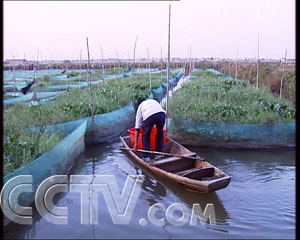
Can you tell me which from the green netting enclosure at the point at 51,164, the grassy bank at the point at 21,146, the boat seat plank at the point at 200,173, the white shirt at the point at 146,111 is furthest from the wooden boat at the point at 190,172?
the grassy bank at the point at 21,146

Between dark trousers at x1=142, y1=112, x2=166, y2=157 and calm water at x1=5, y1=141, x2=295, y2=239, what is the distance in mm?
494

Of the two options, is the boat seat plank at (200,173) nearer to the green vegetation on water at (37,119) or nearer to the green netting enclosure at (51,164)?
the green netting enclosure at (51,164)

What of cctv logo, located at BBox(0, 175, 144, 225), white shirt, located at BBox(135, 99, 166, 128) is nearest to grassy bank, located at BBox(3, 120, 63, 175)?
cctv logo, located at BBox(0, 175, 144, 225)

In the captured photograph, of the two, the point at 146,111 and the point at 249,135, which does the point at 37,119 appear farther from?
the point at 249,135

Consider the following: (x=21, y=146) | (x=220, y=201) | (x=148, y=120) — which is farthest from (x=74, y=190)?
(x=220, y=201)

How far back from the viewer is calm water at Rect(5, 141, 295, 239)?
3314mm

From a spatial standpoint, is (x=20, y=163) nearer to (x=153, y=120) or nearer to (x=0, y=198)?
(x=0, y=198)

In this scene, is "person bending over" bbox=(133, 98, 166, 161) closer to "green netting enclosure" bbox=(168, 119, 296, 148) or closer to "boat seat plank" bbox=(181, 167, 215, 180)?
"boat seat plank" bbox=(181, 167, 215, 180)

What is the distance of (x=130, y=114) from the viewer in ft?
28.5

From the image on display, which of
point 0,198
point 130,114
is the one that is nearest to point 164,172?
point 0,198

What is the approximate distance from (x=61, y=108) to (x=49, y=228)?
168 inches

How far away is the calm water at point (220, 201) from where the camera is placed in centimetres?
331

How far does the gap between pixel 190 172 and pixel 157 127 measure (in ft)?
4.59

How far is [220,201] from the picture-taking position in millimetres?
4070
